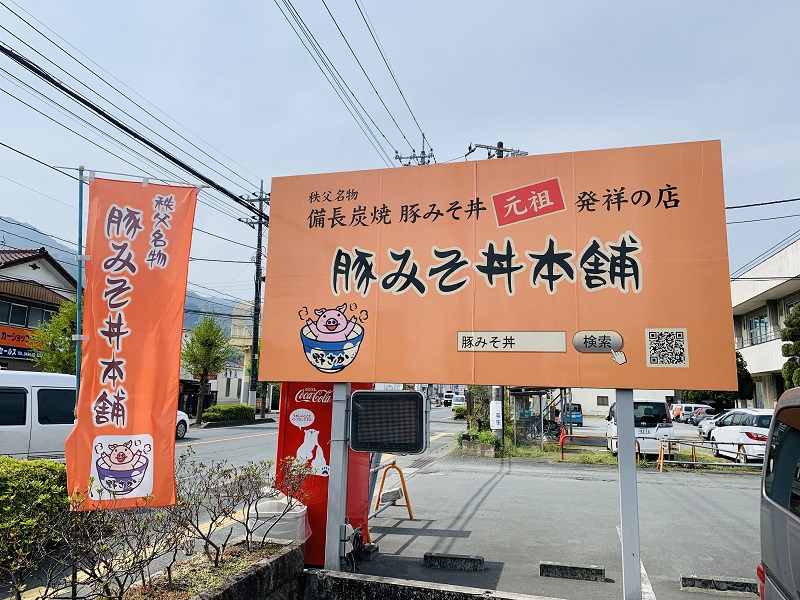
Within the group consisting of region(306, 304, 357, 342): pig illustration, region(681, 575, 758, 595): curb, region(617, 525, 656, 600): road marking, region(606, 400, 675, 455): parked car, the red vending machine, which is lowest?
region(617, 525, 656, 600): road marking

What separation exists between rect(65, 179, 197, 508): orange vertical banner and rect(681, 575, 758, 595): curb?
5.01 m

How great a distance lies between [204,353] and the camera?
3002 centimetres

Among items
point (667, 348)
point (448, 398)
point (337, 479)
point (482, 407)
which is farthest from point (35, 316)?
point (448, 398)

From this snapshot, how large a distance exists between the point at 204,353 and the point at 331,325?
2678 centimetres

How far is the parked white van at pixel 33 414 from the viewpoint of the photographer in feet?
32.4

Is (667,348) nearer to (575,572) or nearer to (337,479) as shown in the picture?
(575,572)

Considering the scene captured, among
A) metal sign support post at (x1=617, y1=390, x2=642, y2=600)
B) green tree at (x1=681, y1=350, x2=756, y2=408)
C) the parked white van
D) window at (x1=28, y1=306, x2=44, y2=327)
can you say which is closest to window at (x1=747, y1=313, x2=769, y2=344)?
green tree at (x1=681, y1=350, x2=756, y2=408)

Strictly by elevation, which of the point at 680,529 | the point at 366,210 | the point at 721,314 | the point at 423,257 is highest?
the point at 366,210

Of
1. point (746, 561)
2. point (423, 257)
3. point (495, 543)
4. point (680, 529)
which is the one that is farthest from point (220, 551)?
point (680, 529)

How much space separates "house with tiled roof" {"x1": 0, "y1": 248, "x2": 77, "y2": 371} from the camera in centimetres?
2594

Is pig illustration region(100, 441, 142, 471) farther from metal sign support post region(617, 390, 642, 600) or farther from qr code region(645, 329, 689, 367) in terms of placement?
qr code region(645, 329, 689, 367)

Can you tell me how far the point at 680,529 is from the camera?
26.1 feet

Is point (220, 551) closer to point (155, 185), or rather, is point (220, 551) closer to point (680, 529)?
A: point (155, 185)

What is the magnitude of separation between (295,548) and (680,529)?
19.7 ft
